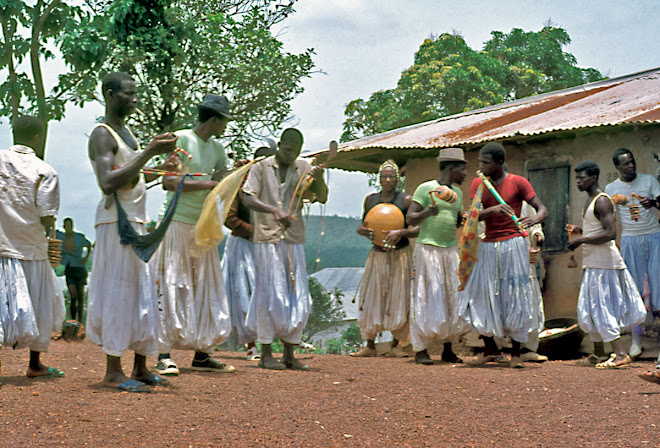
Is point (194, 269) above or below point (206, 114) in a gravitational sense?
below

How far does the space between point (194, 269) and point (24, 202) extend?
145 cm

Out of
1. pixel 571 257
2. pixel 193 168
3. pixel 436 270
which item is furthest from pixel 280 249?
pixel 571 257

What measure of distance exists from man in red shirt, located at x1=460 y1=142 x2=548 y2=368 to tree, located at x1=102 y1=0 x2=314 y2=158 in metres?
9.06

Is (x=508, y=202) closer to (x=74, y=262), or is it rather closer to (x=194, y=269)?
(x=194, y=269)

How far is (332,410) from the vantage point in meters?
4.79

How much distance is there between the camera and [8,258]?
561 centimetres

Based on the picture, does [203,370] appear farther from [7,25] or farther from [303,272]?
[7,25]

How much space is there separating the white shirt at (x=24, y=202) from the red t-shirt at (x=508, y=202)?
4.23m

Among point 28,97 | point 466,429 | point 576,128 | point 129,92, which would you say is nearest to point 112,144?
point 129,92

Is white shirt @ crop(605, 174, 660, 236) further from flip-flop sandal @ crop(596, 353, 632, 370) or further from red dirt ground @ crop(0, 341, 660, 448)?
red dirt ground @ crop(0, 341, 660, 448)

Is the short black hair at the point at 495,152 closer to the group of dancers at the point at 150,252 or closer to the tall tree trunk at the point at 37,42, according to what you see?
the group of dancers at the point at 150,252

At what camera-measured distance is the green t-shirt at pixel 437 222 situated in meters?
8.19

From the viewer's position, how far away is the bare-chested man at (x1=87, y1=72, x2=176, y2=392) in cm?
511

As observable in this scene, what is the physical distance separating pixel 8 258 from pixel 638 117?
7592 millimetres
